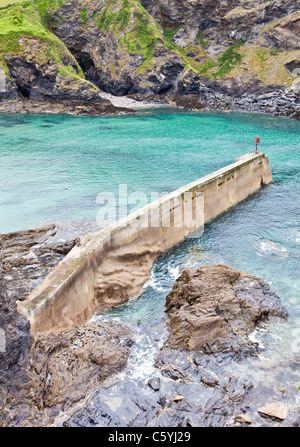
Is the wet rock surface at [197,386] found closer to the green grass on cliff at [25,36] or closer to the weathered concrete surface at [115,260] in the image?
the weathered concrete surface at [115,260]

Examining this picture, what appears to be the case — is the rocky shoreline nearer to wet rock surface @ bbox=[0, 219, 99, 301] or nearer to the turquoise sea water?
wet rock surface @ bbox=[0, 219, 99, 301]

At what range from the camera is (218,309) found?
43.8 feet

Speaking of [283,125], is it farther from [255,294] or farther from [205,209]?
[255,294]

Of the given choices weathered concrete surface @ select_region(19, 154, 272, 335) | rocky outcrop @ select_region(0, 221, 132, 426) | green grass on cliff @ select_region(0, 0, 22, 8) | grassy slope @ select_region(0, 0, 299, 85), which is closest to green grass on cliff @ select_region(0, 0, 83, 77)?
grassy slope @ select_region(0, 0, 299, 85)

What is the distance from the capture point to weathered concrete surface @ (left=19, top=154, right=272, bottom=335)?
12.1 meters

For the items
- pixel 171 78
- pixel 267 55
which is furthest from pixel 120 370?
pixel 267 55

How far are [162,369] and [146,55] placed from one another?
222ft

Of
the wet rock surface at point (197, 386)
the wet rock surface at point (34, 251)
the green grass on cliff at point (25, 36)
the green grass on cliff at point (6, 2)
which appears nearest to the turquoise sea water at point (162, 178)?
the wet rock surface at point (197, 386)

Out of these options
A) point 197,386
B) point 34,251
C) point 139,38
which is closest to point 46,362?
point 197,386

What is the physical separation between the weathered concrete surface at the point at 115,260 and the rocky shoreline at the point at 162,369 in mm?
692

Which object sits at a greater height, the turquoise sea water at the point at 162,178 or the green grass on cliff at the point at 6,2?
the green grass on cliff at the point at 6,2

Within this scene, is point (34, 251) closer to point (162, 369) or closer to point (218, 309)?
point (162, 369)

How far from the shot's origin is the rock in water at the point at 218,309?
12.5 metres

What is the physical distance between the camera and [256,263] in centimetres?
1784
